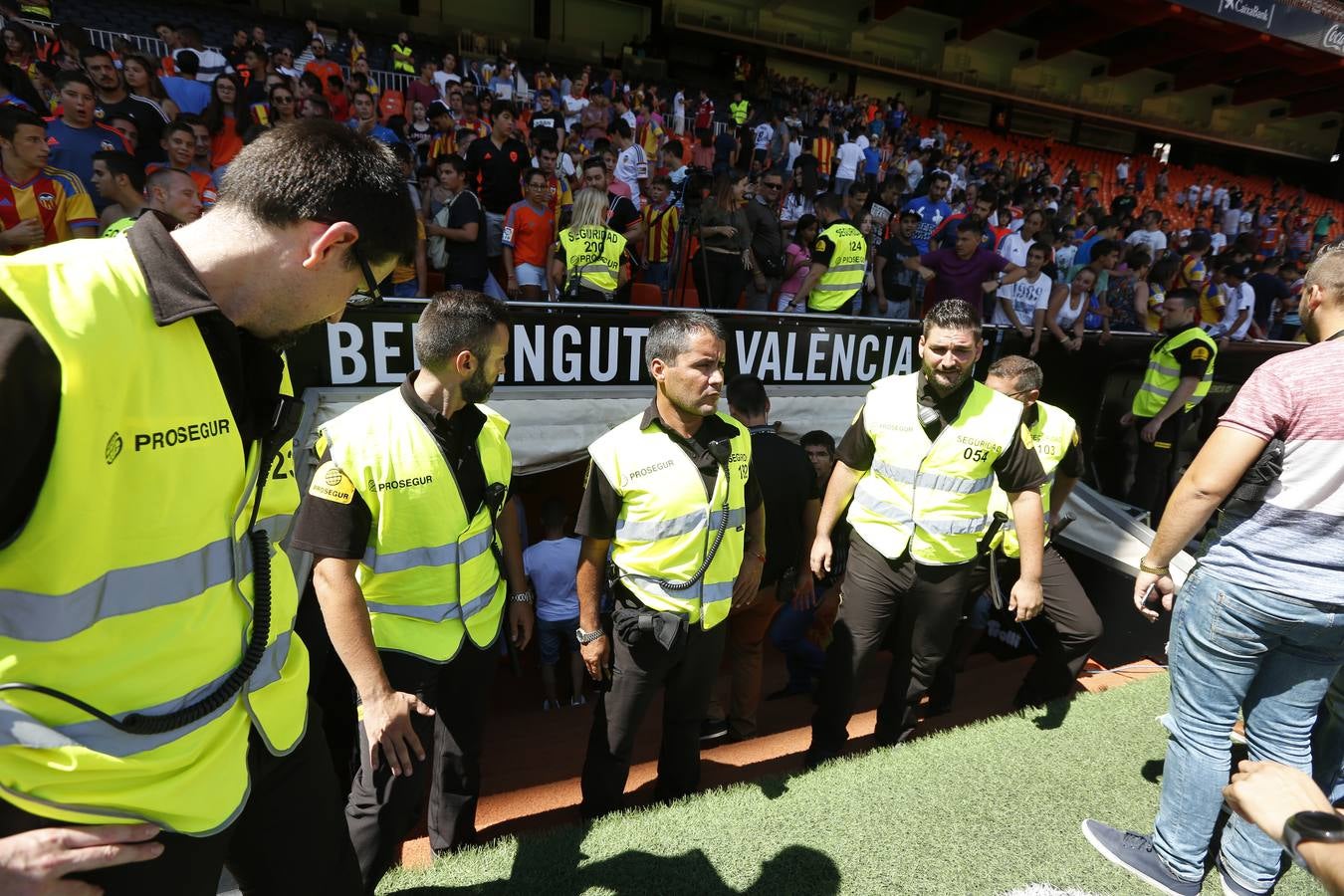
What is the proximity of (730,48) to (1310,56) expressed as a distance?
2217 cm

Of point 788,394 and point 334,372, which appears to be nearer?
point 334,372

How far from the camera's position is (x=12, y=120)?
13.1 feet

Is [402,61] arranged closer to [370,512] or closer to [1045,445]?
[1045,445]

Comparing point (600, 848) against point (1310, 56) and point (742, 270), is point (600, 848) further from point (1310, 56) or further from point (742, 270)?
point (1310, 56)

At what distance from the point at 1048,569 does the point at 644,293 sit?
413cm

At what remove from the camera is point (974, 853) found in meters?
2.40

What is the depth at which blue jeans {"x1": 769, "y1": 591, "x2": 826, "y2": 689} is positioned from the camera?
484 centimetres

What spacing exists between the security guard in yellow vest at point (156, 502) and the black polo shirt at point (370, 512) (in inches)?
24.6

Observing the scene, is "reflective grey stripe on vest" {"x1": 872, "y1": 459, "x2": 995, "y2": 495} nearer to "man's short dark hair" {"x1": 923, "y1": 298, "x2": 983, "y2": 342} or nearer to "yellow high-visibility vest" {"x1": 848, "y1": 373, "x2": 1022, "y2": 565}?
"yellow high-visibility vest" {"x1": 848, "y1": 373, "x2": 1022, "y2": 565}

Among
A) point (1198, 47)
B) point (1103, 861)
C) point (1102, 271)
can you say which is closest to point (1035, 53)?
point (1198, 47)

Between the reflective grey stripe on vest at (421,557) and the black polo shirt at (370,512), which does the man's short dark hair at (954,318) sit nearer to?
the black polo shirt at (370,512)

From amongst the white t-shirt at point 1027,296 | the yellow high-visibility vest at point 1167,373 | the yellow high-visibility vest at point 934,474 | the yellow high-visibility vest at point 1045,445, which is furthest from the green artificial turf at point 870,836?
the white t-shirt at point 1027,296

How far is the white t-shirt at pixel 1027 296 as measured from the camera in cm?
702

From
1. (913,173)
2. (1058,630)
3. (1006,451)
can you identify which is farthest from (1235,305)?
(1006,451)
